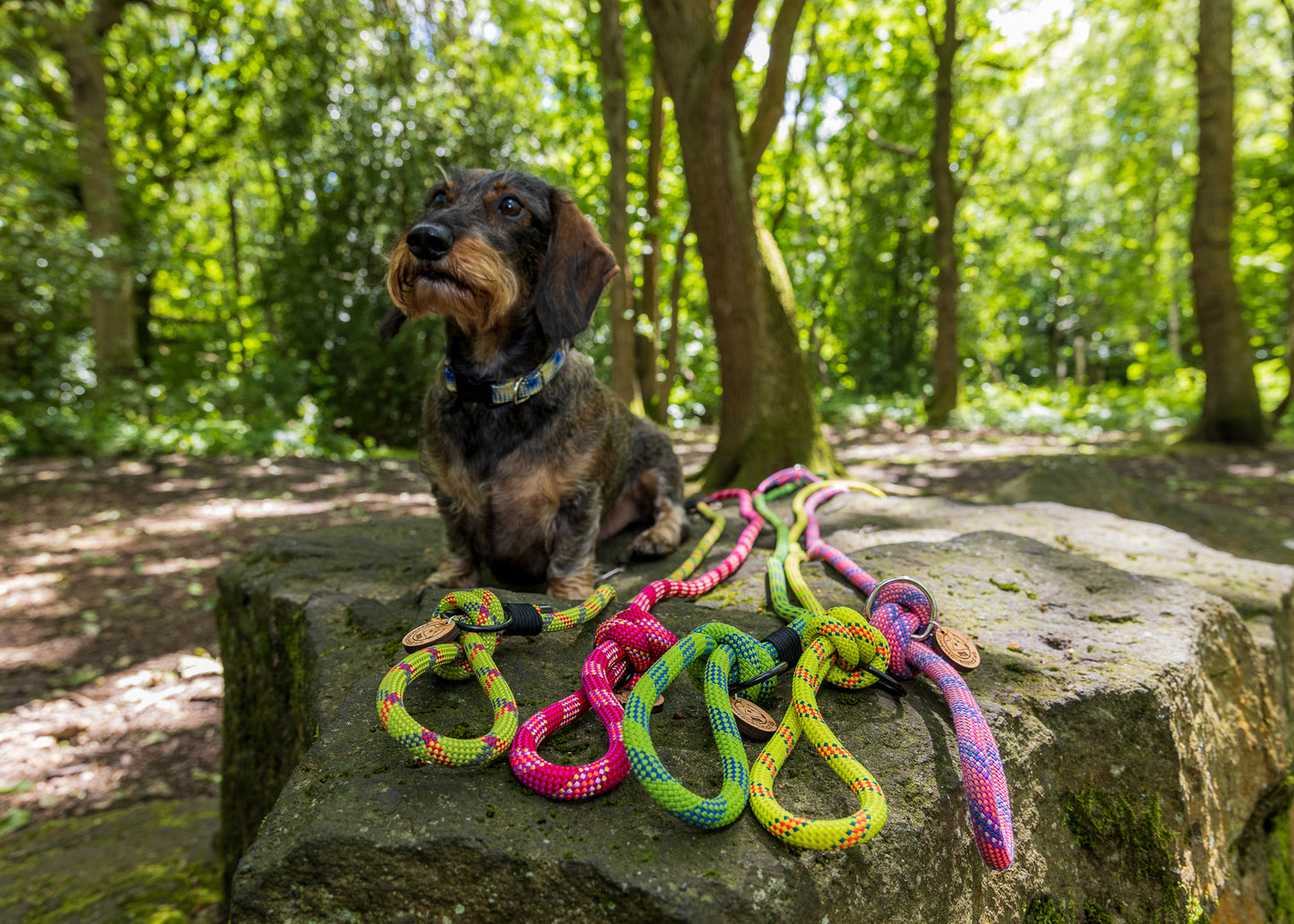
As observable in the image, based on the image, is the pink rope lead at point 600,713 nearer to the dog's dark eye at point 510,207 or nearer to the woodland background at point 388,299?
the dog's dark eye at point 510,207

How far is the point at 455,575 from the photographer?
2652mm

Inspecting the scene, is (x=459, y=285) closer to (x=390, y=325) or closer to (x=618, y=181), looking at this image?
(x=390, y=325)

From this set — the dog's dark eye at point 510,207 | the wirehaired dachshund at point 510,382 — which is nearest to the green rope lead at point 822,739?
the wirehaired dachshund at point 510,382

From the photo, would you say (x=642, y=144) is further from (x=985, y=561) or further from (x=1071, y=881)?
(x=1071, y=881)

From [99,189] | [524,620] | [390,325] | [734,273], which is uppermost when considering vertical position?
[99,189]

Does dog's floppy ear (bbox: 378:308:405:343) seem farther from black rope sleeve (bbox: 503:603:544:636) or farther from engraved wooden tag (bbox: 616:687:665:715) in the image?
engraved wooden tag (bbox: 616:687:665:715)

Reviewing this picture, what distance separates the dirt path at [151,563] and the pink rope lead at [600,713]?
3.39 m

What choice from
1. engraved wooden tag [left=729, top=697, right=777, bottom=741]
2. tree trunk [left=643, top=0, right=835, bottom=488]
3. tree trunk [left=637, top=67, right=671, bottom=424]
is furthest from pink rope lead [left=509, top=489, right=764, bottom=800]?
tree trunk [left=637, top=67, right=671, bottom=424]

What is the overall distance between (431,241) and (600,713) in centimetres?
174

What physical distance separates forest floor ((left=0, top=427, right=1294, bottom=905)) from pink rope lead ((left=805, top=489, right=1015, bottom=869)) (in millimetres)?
3196

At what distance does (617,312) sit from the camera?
9.09 m

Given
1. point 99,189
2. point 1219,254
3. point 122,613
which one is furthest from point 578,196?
point 99,189

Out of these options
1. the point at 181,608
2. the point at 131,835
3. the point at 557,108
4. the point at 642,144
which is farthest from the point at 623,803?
the point at 557,108

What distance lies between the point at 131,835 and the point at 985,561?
3895mm
